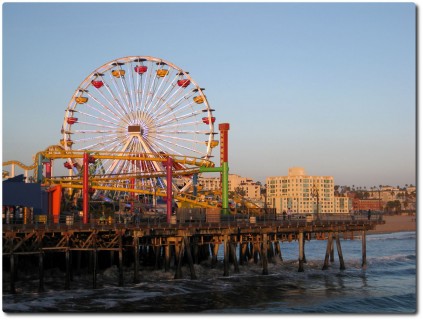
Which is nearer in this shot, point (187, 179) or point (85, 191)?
point (85, 191)

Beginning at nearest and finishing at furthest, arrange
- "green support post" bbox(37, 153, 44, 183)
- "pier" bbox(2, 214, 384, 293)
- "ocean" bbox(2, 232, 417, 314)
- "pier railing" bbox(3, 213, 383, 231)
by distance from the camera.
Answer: "ocean" bbox(2, 232, 417, 314), "pier" bbox(2, 214, 384, 293), "pier railing" bbox(3, 213, 383, 231), "green support post" bbox(37, 153, 44, 183)

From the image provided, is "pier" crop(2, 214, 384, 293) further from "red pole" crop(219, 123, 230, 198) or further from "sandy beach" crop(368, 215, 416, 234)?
"sandy beach" crop(368, 215, 416, 234)

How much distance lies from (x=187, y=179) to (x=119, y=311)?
5416 centimetres

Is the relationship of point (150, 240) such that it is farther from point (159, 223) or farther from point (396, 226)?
point (396, 226)

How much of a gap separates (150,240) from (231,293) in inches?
478

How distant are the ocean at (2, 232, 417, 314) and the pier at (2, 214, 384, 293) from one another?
1163 millimetres

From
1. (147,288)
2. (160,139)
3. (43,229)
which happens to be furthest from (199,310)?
(160,139)

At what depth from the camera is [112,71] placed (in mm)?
83312

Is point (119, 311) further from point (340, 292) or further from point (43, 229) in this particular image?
point (340, 292)

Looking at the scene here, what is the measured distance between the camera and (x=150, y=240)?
198 ft

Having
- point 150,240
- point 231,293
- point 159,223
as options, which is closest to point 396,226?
point 150,240

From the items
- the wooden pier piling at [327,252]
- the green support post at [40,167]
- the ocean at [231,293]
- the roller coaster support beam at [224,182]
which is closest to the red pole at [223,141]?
the roller coaster support beam at [224,182]

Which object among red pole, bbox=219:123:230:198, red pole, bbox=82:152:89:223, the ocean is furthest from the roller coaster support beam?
red pole, bbox=82:152:89:223

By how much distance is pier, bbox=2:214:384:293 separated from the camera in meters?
50.2
